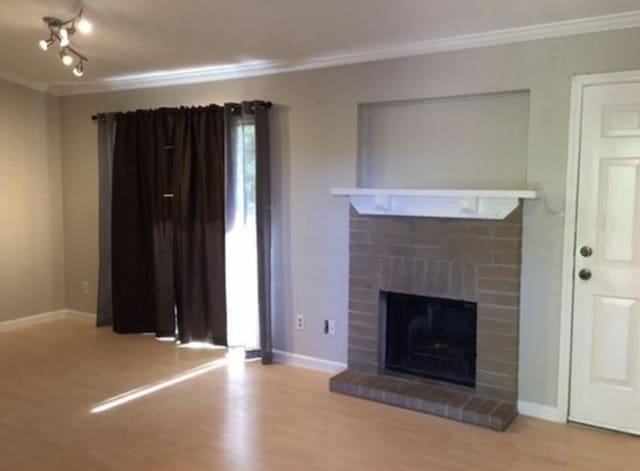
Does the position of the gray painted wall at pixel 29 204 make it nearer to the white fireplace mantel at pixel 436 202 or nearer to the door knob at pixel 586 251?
the white fireplace mantel at pixel 436 202

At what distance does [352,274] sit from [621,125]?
1959 mm

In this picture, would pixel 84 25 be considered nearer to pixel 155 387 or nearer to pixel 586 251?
pixel 155 387

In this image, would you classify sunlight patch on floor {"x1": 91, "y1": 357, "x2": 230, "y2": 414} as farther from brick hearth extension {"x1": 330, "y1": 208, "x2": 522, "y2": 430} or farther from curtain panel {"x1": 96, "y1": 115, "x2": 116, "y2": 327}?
curtain panel {"x1": 96, "y1": 115, "x2": 116, "y2": 327}

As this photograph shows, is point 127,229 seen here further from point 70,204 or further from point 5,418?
point 5,418

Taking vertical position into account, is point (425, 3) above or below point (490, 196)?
above

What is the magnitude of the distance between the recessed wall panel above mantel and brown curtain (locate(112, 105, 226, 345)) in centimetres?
134

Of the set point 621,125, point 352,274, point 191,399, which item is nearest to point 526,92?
point 621,125

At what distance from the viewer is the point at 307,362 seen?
4461mm

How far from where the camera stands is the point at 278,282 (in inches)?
180

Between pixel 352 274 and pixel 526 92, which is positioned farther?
pixel 352 274

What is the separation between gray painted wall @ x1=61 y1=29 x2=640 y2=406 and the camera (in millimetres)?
3354

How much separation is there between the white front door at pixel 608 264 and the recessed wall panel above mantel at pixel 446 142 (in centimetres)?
44

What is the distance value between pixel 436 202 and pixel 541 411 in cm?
146

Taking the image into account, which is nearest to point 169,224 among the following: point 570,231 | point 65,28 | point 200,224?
point 200,224
